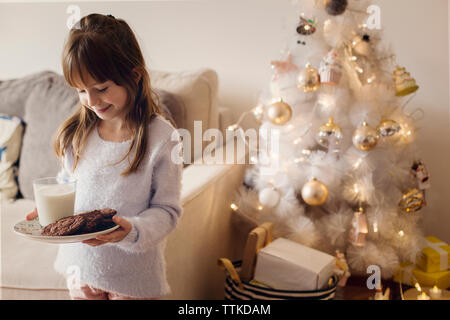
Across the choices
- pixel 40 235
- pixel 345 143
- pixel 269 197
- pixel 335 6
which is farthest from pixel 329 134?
pixel 40 235

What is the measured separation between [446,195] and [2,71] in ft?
6.33

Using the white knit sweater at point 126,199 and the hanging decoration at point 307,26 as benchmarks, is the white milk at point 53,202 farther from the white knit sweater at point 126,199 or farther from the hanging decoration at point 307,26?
the hanging decoration at point 307,26

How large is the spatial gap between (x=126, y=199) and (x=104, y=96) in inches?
7.7

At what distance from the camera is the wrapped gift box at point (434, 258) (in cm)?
131

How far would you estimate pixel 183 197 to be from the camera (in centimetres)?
98

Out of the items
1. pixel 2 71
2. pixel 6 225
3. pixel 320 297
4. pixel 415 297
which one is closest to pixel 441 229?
pixel 415 297

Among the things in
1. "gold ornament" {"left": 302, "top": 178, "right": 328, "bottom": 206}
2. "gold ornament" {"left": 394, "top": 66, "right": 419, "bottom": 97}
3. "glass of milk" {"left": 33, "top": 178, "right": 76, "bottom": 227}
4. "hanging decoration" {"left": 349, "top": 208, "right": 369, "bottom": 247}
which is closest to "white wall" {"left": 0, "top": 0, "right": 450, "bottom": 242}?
"gold ornament" {"left": 394, "top": 66, "right": 419, "bottom": 97}

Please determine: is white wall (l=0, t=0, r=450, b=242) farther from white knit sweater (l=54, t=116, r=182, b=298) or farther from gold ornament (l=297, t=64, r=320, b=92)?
white knit sweater (l=54, t=116, r=182, b=298)

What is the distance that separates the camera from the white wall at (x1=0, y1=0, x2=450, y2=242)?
132 centimetres

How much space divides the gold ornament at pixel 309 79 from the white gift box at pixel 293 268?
519 millimetres

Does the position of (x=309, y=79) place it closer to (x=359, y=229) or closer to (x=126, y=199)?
(x=359, y=229)

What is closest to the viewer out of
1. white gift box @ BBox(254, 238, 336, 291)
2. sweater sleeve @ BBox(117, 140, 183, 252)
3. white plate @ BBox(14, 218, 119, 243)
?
white plate @ BBox(14, 218, 119, 243)

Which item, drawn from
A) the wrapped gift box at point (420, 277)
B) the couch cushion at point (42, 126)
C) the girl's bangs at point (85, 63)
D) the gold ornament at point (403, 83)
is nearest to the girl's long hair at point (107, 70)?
the girl's bangs at point (85, 63)

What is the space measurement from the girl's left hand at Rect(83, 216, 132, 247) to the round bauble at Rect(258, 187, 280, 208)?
73cm
